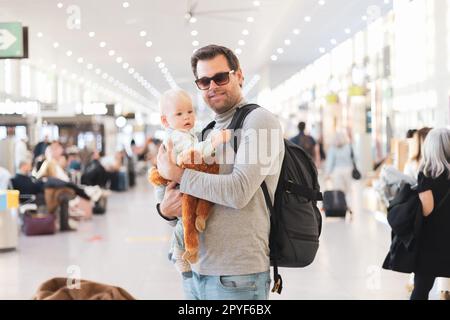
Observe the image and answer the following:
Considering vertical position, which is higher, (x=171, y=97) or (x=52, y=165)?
(x=171, y=97)

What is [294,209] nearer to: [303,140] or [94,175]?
[303,140]

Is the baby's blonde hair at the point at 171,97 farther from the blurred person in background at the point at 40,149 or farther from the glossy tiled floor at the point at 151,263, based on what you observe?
the blurred person in background at the point at 40,149

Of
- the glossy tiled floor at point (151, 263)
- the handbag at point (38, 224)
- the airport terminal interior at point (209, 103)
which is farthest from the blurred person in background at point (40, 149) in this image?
the glossy tiled floor at point (151, 263)

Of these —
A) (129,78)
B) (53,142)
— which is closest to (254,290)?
(129,78)

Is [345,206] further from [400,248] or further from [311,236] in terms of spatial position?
[311,236]

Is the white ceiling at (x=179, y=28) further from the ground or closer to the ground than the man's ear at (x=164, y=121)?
further from the ground

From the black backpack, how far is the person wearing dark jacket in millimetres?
1914

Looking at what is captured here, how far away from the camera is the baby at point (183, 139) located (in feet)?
6.97

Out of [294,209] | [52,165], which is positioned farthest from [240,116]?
[52,165]

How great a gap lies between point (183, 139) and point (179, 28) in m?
2.25

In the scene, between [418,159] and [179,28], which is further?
[418,159]

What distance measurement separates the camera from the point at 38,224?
31.2 ft

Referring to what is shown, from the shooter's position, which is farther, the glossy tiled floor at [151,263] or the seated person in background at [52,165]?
the seated person in background at [52,165]

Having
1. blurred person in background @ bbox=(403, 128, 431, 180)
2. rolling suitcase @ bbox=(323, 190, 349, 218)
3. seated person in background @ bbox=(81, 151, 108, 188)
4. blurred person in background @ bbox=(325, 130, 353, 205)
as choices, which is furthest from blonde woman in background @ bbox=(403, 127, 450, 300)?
seated person in background @ bbox=(81, 151, 108, 188)
